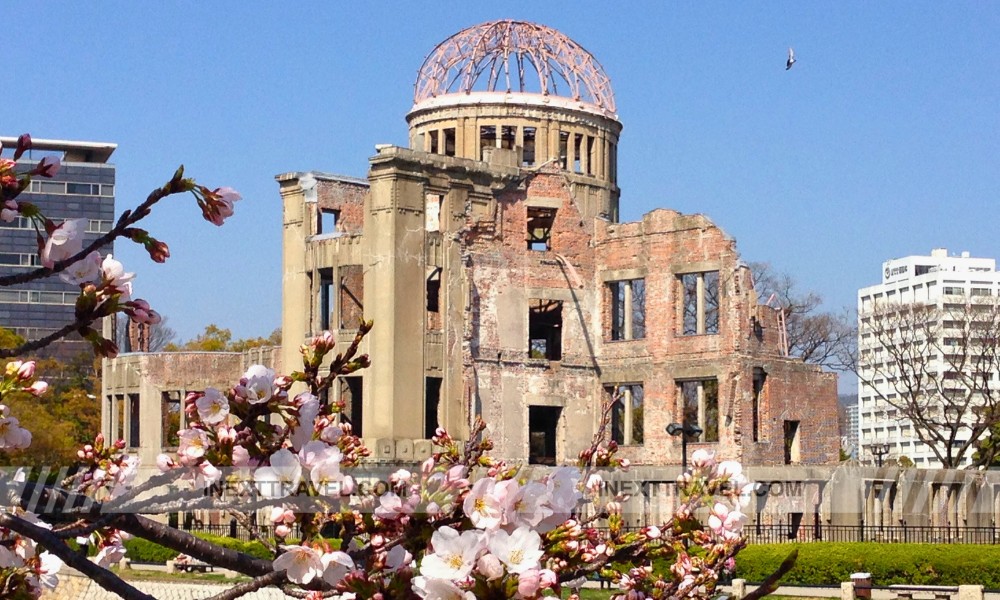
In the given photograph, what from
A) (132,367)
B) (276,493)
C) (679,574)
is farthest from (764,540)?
(276,493)

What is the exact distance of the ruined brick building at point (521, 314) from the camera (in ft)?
142

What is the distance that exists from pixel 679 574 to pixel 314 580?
128 inches

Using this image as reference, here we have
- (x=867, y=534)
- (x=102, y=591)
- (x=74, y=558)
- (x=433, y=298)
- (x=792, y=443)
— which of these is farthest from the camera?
(x=433, y=298)

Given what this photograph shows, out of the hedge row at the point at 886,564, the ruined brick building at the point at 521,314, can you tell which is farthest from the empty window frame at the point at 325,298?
the hedge row at the point at 886,564

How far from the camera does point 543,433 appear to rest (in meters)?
50.4

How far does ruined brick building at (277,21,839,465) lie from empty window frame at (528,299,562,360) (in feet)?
0.24

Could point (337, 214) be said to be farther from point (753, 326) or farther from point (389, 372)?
point (753, 326)

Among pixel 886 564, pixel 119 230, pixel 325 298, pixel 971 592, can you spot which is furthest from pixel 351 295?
pixel 119 230

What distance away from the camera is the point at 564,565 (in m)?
5.59

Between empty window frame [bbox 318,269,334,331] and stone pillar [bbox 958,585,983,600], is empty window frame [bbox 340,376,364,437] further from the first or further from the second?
stone pillar [bbox 958,585,983,600]

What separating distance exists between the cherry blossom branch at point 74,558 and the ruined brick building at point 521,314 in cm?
3681

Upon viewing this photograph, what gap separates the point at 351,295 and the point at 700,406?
33.8 ft

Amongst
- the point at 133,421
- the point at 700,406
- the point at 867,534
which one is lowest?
the point at 867,534

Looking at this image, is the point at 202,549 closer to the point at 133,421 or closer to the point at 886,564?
the point at 886,564
